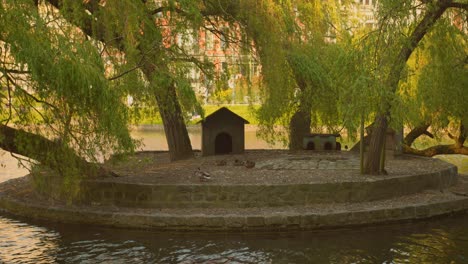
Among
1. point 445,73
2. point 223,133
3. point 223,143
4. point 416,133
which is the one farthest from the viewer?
point 416,133

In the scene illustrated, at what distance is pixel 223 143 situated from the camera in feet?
75.6

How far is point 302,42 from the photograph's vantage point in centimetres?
2316

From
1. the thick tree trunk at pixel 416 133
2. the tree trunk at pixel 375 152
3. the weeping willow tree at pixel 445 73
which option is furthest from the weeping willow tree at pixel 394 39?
the thick tree trunk at pixel 416 133

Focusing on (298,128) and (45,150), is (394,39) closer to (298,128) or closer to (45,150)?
(45,150)

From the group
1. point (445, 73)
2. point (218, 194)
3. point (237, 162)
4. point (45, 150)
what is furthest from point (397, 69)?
point (45, 150)

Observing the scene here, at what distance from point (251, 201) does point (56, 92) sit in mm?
5315

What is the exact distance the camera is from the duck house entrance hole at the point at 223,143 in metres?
22.9

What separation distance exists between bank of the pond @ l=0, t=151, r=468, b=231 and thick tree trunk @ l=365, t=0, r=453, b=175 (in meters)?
0.57

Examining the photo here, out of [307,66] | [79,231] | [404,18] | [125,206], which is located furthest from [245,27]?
[79,231]

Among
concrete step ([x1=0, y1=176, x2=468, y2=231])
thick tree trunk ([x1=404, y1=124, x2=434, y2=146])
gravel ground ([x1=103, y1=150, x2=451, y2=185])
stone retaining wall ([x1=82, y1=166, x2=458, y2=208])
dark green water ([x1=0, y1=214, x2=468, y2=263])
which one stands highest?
thick tree trunk ([x1=404, y1=124, x2=434, y2=146])

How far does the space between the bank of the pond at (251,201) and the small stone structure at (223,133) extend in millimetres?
4192

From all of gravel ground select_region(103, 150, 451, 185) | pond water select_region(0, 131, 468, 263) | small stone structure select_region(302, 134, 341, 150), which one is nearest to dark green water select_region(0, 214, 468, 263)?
pond water select_region(0, 131, 468, 263)

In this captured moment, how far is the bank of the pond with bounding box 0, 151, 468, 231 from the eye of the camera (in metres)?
14.8

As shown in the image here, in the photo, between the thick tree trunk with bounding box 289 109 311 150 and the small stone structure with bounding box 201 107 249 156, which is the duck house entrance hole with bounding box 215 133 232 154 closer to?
the small stone structure with bounding box 201 107 249 156
